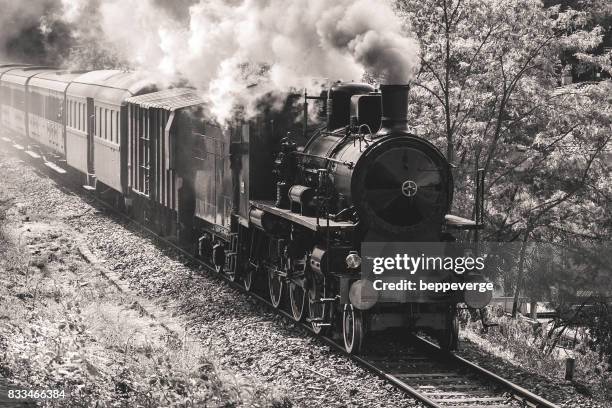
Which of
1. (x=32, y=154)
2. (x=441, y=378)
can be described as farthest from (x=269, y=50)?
(x=32, y=154)

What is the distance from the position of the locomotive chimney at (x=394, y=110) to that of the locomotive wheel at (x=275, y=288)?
3.26 metres

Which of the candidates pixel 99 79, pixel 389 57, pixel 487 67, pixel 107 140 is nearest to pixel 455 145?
pixel 487 67

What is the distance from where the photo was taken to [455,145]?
60.4 feet

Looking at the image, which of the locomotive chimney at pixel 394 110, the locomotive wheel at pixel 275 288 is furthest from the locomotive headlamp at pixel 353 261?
the locomotive wheel at pixel 275 288

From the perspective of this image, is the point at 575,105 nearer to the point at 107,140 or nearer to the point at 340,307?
the point at 340,307

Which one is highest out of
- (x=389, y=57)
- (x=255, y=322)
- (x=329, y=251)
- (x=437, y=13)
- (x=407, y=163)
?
(x=437, y=13)

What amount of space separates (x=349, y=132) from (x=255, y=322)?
10.3 ft

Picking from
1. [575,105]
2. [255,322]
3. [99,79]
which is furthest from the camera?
[99,79]

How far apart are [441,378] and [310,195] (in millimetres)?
3067

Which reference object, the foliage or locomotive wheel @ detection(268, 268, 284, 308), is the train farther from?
the foliage

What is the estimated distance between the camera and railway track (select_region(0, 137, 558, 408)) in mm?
9062

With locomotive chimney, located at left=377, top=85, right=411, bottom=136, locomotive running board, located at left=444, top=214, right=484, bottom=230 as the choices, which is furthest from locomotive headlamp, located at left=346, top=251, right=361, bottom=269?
locomotive chimney, located at left=377, top=85, right=411, bottom=136

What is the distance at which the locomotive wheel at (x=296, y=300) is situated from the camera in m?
12.3

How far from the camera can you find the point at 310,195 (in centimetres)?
1153
